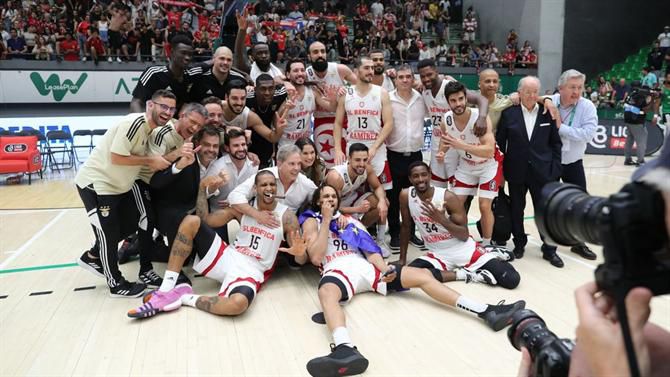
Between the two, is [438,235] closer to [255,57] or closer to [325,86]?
[325,86]

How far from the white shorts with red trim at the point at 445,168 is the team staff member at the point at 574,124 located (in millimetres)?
1033

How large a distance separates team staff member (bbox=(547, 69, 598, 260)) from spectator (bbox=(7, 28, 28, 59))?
46.3ft

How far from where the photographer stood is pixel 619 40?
2045 centimetres

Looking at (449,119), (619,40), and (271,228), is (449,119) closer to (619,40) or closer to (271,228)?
(271,228)

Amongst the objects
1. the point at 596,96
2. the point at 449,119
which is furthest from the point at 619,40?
the point at 449,119

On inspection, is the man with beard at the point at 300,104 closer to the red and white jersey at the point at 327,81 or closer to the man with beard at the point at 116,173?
the red and white jersey at the point at 327,81

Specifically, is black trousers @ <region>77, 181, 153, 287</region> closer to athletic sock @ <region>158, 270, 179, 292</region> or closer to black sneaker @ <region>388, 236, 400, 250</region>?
athletic sock @ <region>158, 270, 179, 292</region>

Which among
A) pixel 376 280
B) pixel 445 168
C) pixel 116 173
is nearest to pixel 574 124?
pixel 445 168

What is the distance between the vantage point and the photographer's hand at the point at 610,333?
29.1 inches

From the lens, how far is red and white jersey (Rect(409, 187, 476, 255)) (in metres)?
4.17

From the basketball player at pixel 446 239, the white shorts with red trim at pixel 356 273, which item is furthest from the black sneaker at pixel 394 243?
the white shorts with red trim at pixel 356 273

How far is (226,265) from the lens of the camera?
12.8ft

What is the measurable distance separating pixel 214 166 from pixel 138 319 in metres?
1.61

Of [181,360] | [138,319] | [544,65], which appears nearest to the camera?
[181,360]
